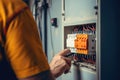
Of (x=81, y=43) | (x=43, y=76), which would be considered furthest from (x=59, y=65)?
(x=43, y=76)

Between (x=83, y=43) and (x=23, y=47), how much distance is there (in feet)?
2.60

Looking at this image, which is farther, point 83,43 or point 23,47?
point 83,43

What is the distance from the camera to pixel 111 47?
1.24 m

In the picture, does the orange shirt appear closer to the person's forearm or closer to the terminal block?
the person's forearm

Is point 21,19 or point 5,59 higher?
point 21,19

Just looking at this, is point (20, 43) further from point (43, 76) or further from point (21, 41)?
point (43, 76)

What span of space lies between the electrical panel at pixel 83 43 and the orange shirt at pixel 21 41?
0.72 metres

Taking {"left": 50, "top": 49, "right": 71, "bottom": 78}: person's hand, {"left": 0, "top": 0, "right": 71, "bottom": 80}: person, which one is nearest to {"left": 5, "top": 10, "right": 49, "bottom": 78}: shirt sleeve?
{"left": 0, "top": 0, "right": 71, "bottom": 80}: person

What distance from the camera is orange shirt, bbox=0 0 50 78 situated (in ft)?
1.98

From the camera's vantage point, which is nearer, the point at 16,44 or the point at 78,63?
the point at 16,44

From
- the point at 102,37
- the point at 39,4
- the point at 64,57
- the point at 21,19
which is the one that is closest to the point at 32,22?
the point at 21,19

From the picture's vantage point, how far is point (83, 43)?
53.9 inches

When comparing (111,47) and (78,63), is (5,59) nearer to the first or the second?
(111,47)

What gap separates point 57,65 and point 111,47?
1.10 ft
